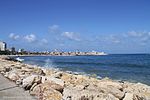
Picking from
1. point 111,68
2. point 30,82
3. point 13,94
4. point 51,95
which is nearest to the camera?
point 51,95

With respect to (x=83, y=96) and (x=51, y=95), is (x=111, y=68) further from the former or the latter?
(x=83, y=96)

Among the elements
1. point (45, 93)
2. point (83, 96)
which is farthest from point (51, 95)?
point (83, 96)

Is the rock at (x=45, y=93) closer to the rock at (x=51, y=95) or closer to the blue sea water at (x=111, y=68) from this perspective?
the rock at (x=51, y=95)

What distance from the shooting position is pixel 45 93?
858cm

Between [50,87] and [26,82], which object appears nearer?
[50,87]

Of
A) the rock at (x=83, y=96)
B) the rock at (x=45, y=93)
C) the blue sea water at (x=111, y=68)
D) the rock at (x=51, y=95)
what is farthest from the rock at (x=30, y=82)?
the blue sea water at (x=111, y=68)

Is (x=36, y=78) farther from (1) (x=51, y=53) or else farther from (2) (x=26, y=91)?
(1) (x=51, y=53)

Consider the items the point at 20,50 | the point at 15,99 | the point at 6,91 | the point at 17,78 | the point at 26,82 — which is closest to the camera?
the point at 15,99

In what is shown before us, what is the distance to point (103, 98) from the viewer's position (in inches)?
293

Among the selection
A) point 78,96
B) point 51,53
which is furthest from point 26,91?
point 51,53

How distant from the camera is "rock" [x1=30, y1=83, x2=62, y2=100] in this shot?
27.7 feet

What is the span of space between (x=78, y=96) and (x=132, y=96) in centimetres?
226

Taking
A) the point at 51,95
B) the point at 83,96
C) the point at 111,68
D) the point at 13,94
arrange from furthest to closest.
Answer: the point at 111,68
the point at 13,94
the point at 51,95
the point at 83,96

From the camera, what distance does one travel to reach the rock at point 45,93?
8.45 m
